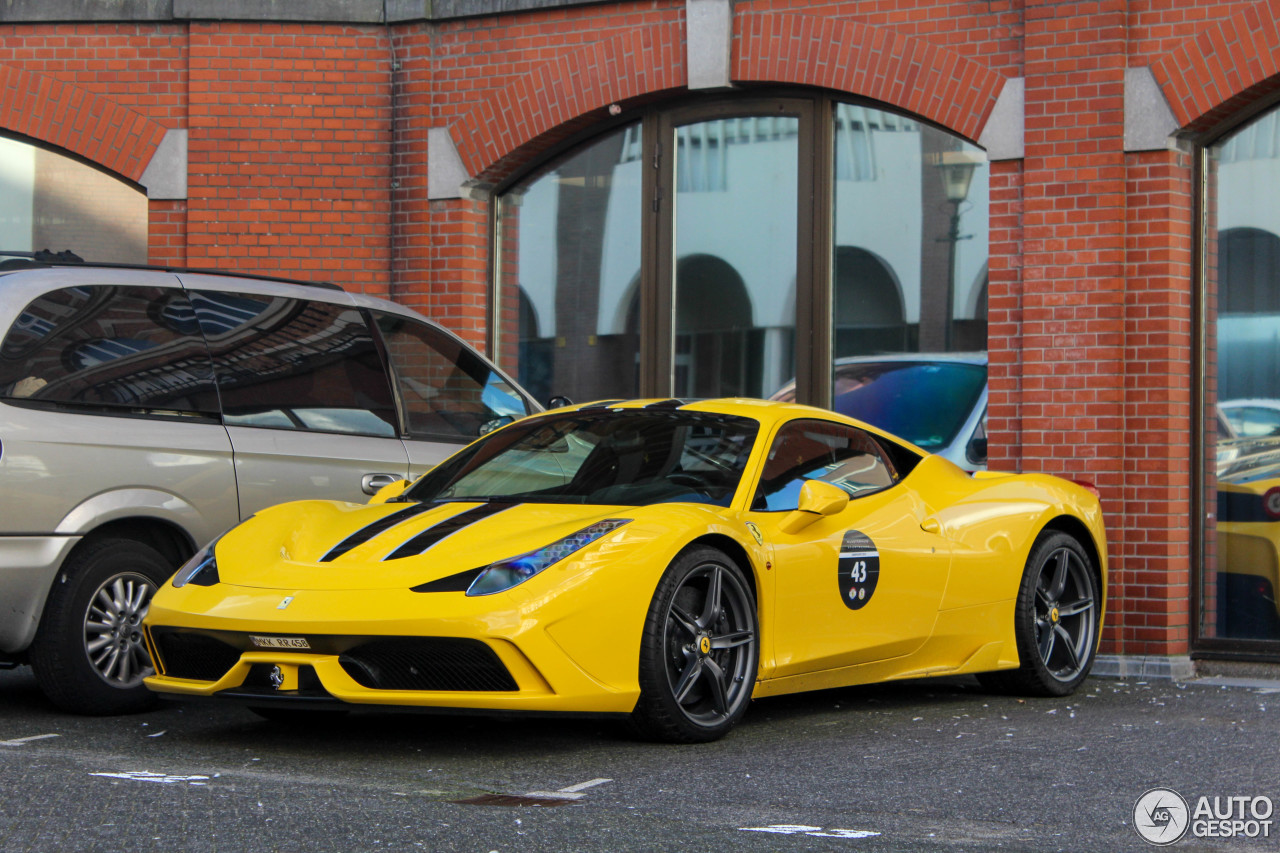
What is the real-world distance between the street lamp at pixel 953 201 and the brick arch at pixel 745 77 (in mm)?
425

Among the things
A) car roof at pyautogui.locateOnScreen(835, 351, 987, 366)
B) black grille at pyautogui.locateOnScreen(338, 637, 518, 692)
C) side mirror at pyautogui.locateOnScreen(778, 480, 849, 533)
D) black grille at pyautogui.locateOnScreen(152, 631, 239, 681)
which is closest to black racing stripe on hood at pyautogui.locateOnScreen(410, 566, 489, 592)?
black grille at pyautogui.locateOnScreen(338, 637, 518, 692)

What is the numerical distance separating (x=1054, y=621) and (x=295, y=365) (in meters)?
3.71

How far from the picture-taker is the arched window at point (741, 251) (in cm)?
1040

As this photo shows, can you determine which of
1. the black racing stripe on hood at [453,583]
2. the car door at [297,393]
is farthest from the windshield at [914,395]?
the black racing stripe on hood at [453,583]

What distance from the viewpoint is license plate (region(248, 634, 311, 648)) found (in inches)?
213

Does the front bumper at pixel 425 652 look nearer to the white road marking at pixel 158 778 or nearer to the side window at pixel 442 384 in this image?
the white road marking at pixel 158 778

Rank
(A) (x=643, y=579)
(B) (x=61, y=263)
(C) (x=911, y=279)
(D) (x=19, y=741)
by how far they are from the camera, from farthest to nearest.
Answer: (C) (x=911, y=279)
(B) (x=61, y=263)
(D) (x=19, y=741)
(A) (x=643, y=579)

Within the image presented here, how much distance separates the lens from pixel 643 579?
5.57 meters

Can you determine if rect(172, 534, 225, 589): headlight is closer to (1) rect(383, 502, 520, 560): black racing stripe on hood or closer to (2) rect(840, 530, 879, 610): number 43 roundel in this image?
(1) rect(383, 502, 520, 560): black racing stripe on hood

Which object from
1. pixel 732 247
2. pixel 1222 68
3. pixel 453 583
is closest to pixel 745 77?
pixel 732 247

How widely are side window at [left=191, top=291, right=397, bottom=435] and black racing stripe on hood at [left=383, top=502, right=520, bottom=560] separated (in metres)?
1.57

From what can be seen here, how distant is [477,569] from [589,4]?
643 cm

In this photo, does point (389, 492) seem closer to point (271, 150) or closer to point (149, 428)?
point (149, 428)

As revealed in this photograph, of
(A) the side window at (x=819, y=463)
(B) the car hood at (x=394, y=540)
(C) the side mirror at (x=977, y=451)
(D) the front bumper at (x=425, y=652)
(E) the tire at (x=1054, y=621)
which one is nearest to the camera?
(D) the front bumper at (x=425, y=652)
